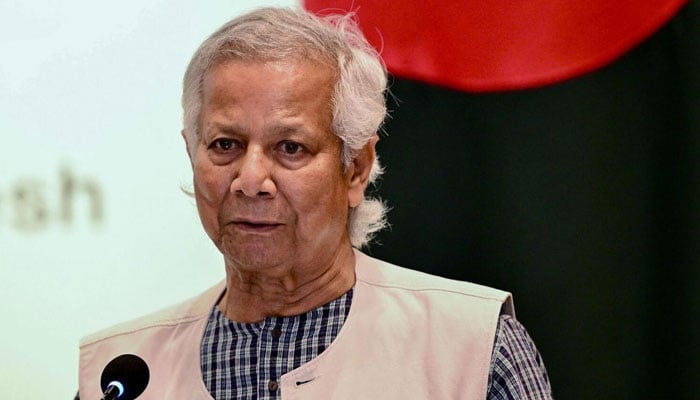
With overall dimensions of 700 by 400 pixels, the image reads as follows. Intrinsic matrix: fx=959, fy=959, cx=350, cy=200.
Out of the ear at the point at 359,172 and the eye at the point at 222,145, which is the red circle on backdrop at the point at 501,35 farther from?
the eye at the point at 222,145

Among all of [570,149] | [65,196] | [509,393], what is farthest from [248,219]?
[570,149]

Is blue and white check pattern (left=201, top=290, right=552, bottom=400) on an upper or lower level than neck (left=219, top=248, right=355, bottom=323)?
lower

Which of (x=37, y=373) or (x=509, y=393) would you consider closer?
(x=509, y=393)

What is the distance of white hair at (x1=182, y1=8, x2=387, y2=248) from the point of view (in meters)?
1.58

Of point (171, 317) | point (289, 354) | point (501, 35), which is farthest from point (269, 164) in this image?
point (501, 35)

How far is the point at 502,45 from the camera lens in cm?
208

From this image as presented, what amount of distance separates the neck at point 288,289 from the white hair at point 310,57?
20 cm

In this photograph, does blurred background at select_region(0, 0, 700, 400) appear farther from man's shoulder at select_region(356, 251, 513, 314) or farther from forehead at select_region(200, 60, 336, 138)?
forehead at select_region(200, 60, 336, 138)

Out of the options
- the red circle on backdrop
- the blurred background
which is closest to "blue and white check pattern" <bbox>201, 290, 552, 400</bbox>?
the blurred background

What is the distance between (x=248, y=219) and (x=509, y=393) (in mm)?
499

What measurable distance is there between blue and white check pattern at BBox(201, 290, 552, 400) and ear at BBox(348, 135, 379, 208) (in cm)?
17

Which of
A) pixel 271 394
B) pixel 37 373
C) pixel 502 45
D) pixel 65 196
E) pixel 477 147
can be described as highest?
pixel 502 45

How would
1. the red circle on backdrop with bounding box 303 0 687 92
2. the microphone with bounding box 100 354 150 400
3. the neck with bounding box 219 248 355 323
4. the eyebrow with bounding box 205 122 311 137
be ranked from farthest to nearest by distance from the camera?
1. the red circle on backdrop with bounding box 303 0 687 92
2. the neck with bounding box 219 248 355 323
3. the eyebrow with bounding box 205 122 311 137
4. the microphone with bounding box 100 354 150 400

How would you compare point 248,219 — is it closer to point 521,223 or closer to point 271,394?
point 271,394
